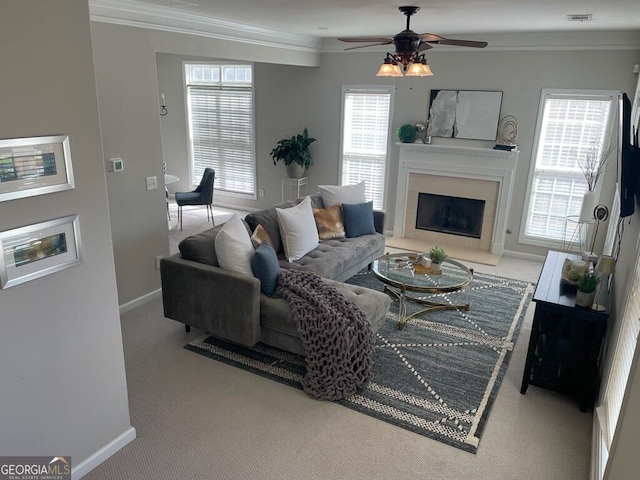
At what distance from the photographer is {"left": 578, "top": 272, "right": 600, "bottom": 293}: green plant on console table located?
3.01 m

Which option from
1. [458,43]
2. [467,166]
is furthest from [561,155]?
[458,43]

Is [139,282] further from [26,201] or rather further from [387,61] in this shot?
[387,61]

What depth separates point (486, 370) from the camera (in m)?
3.60

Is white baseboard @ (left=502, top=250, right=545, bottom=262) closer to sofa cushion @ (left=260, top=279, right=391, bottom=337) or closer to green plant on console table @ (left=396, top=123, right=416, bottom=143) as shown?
green plant on console table @ (left=396, top=123, right=416, bottom=143)

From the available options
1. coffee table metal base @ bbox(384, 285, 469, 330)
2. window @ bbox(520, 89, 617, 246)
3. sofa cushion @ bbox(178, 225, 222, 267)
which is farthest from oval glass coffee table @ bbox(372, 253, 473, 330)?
window @ bbox(520, 89, 617, 246)

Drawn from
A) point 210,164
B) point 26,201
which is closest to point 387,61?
point 26,201

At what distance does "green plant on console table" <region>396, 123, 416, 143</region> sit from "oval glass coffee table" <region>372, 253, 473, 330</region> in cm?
220

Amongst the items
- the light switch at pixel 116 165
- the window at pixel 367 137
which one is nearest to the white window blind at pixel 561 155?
the window at pixel 367 137

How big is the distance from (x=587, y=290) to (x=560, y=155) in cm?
322

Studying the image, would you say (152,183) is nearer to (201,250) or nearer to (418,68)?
(201,250)

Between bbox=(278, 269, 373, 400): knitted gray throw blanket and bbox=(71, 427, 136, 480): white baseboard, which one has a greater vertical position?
bbox=(278, 269, 373, 400): knitted gray throw blanket

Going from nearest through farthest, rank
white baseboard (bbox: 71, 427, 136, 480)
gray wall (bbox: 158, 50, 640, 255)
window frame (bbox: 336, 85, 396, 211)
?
white baseboard (bbox: 71, 427, 136, 480) < gray wall (bbox: 158, 50, 640, 255) < window frame (bbox: 336, 85, 396, 211)

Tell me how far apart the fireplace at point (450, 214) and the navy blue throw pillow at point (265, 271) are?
355cm

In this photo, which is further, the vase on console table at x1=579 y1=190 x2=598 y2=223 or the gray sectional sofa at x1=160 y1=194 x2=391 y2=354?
the vase on console table at x1=579 y1=190 x2=598 y2=223
